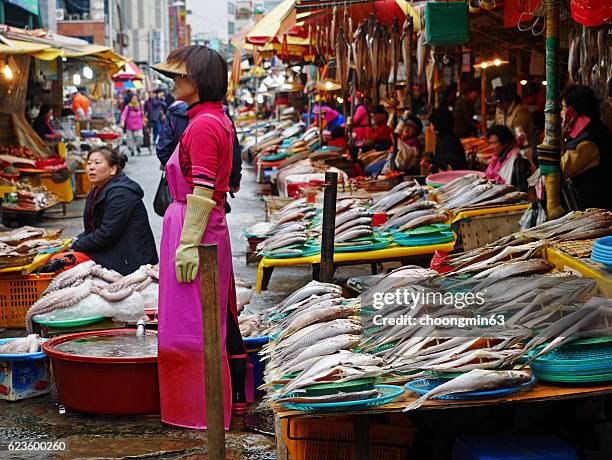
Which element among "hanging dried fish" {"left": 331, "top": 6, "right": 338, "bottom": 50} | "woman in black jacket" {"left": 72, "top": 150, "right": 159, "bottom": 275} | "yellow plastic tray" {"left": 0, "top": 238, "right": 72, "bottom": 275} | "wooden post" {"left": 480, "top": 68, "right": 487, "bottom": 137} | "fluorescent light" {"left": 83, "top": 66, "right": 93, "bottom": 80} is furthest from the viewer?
"fluorescent light" {"left": 83, "top": 66, "right": 93, "bottom": 80}

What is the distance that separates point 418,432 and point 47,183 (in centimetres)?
1410

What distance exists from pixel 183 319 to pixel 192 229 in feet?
1.89

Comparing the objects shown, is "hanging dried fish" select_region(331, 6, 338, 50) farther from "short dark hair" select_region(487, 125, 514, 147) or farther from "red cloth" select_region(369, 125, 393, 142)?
"red cloth" select_region(369, 125, 393, 142)

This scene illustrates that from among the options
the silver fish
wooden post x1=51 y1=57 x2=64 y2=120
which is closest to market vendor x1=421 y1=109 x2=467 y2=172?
the silver fish

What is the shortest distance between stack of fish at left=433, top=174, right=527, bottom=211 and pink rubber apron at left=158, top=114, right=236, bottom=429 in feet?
11.4

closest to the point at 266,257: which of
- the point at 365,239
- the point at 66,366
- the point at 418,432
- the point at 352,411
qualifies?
the point at 365,239

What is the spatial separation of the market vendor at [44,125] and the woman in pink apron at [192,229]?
15.2 metres

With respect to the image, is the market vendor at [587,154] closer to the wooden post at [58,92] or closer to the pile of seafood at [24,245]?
the pile of seafood at [24,245]

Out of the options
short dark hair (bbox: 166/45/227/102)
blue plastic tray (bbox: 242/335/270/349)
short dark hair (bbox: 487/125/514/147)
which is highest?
short dark hair (bbox: 166/45/227/102)

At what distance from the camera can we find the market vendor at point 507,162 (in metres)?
10.3

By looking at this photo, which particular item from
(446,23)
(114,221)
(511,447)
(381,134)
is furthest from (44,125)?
(511,447)

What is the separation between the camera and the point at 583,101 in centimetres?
765

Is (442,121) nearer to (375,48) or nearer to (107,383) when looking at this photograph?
(375,48)

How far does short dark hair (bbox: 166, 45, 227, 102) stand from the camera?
5.72m
